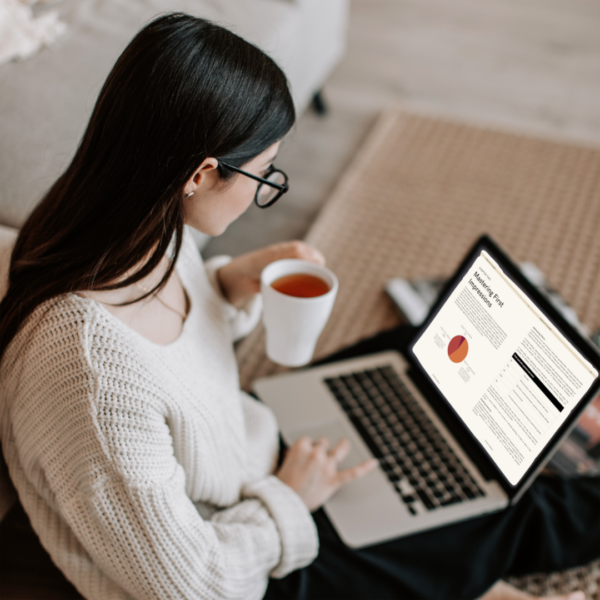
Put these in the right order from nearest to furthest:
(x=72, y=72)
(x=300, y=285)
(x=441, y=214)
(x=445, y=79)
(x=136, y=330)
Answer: (x=136, y=330), (x=300, y=285), (x=72, y=72), (x=441, y=214), (x=445, y=79)

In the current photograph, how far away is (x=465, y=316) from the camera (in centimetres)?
86

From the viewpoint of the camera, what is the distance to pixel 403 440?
96 centimetres

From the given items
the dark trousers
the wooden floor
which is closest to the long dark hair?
the dark trousers

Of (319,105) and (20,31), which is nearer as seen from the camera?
(20,31)

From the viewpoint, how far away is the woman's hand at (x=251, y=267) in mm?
878

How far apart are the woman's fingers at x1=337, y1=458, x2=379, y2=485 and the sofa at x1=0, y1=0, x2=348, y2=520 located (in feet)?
1.51

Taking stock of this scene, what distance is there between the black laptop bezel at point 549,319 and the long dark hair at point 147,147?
0.38 metres

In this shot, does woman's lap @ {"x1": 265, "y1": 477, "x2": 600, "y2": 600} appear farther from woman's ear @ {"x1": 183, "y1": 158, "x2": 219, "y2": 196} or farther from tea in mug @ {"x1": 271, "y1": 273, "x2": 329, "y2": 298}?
woman's ear @ {"x1": 183, "y1": 158, "x2": 219, "y2": 196}

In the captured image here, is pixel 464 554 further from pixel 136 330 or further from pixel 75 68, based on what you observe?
pixel 75 68

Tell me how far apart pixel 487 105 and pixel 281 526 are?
7.17 feet

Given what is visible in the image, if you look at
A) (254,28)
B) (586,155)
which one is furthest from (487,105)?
(254,28)

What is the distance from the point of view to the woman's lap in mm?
819

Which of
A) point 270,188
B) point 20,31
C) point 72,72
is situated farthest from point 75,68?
point 270,188

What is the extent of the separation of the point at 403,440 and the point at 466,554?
0.20 metres
